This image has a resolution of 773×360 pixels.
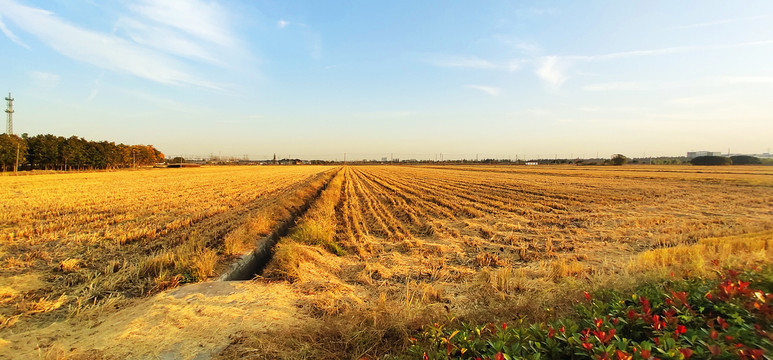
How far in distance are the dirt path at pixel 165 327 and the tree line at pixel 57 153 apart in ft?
241

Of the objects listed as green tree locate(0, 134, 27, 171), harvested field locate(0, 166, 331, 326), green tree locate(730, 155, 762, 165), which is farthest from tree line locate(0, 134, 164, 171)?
green tree locate(730, 155, 762, 165)

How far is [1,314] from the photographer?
203 inches

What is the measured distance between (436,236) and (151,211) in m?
13.4

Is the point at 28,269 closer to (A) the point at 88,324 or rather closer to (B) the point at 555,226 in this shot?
(A) the point at 88,324

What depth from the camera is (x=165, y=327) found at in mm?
4594

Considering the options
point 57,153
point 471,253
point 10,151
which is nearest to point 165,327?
point 471,253

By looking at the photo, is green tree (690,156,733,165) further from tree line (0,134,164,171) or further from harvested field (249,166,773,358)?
tree line (0,134,164,171)

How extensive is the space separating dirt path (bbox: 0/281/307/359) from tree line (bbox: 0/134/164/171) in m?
73.6

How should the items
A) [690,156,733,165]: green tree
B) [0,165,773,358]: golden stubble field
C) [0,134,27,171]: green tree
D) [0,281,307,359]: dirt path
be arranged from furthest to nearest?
[690,156,733,165]: green tree < [0,134,27,171]: green tree < [0,165,773,358]: golden stubble field < [0,281,307,359]: dirt path

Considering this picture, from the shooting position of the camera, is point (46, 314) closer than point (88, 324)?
No

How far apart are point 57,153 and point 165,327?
3460 inches

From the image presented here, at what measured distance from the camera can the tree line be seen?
180 ft

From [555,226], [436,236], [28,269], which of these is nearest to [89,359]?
[28,269]

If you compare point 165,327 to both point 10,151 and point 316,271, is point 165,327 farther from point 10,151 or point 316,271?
point 10,151
